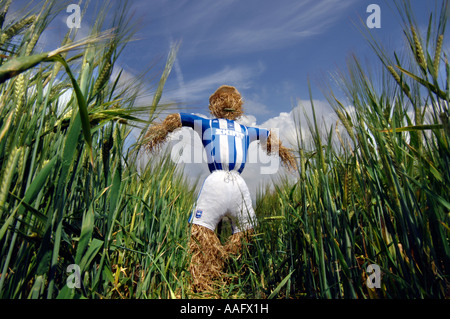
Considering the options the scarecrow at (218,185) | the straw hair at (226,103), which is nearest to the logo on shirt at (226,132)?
the scarecrow at (218,185)

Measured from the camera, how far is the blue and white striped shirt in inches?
83.4

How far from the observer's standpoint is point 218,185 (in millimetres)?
2010

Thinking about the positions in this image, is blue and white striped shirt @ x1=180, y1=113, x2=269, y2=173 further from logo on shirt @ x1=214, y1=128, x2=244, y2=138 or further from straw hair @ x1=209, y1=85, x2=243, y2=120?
straw hair @ x1=209, y1=85, x2=243, y2=120

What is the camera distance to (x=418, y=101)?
2.55 feet

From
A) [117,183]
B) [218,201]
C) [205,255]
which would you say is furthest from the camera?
[218,201]

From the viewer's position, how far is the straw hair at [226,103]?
241 centimetres

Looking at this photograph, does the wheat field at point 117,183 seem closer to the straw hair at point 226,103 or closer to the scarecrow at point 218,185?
the scarecrow at point 218,185

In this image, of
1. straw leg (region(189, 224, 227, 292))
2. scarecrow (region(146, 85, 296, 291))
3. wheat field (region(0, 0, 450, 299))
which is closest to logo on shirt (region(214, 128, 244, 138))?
scarecrow (region(146, 85, 296, 291))

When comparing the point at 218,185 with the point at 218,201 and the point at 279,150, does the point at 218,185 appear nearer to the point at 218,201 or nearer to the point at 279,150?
the point at 218,201

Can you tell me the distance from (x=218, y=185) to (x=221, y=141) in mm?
346

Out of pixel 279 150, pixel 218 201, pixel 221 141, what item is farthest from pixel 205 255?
pixel 279 150
